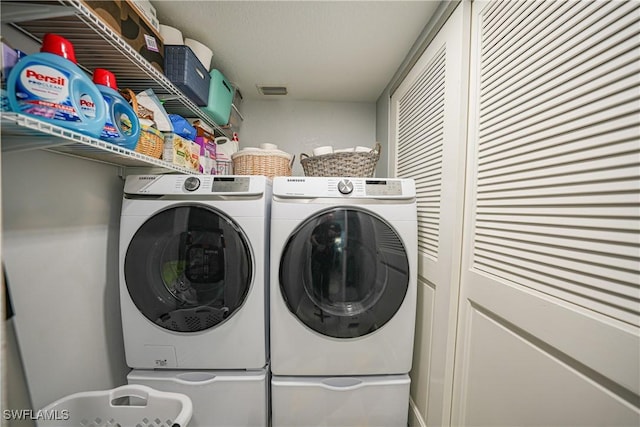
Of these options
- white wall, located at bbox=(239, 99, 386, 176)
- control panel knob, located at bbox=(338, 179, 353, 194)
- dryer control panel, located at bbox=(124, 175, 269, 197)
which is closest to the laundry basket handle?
dryer control panel, located at bbox=(124, 175, 269, 197)

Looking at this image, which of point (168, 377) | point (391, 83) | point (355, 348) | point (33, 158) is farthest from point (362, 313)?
point (391, 83)

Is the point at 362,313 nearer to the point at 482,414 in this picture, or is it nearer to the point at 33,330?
the point at 482,414

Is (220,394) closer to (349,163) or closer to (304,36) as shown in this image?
(349,163)

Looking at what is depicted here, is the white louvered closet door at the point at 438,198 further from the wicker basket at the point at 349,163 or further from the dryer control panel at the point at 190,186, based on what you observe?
the dryer control panel at the point at 190,186

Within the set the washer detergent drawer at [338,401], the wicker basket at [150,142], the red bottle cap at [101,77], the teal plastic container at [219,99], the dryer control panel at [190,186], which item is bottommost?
the washer detergent drawer at [338,401]

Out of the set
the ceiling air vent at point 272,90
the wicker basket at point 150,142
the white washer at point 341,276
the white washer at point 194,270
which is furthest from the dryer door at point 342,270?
the ceiling air vent at point 272,90

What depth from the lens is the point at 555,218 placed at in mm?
557

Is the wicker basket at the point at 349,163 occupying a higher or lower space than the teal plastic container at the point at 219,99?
lower

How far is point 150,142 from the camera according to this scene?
0.90 m

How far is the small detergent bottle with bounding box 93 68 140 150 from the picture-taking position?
70cm

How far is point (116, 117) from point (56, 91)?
22cm

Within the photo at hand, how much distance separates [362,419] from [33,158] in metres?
1.60

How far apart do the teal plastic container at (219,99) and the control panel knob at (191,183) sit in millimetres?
497

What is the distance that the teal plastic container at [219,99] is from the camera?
49.4 inches
